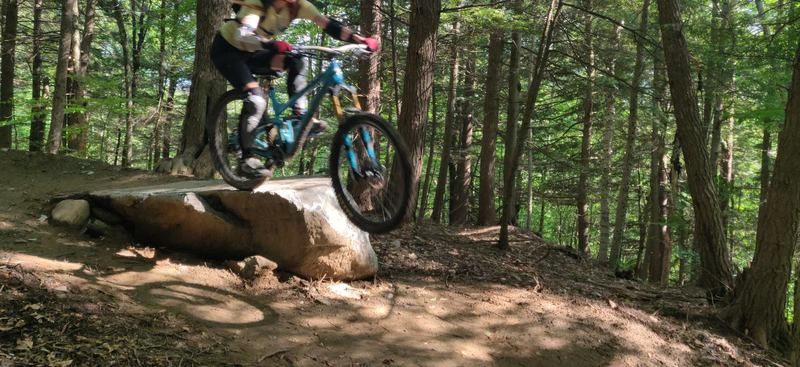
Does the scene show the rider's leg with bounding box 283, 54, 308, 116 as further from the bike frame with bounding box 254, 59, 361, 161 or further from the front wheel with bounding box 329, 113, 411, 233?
the front wheel with bounding box 329, 113, 411, 233

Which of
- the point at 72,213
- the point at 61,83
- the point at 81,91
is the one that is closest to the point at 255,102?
the point at 72,213

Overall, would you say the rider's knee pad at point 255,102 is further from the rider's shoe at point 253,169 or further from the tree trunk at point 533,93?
the tree trunk at point 533,93

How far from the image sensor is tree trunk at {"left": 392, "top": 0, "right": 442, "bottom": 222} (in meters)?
7.58

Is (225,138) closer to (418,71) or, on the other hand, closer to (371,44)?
(371,44)

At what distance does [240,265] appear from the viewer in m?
5.16

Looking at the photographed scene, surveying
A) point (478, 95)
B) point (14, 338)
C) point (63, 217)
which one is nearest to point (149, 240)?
point (63, 217)

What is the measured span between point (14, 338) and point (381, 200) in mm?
2498

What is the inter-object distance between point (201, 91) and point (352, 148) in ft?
15.7

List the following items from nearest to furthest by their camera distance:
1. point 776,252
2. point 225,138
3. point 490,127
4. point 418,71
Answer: point 225,138, point 776,252, point 418,71, point 490,127

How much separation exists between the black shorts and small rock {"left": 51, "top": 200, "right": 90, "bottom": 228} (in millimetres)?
2610

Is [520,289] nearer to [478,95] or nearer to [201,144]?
[201,144]

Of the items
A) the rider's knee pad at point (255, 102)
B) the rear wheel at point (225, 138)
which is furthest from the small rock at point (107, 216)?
the rider's knee pad at point (255, 102)

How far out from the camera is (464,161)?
16000 mm

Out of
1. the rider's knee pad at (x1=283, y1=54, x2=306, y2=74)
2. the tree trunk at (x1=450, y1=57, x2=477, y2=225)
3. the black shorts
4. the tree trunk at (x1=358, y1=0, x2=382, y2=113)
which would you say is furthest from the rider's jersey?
the tree trunk at (x1=450, y1=57, x2=477, y2=225)
